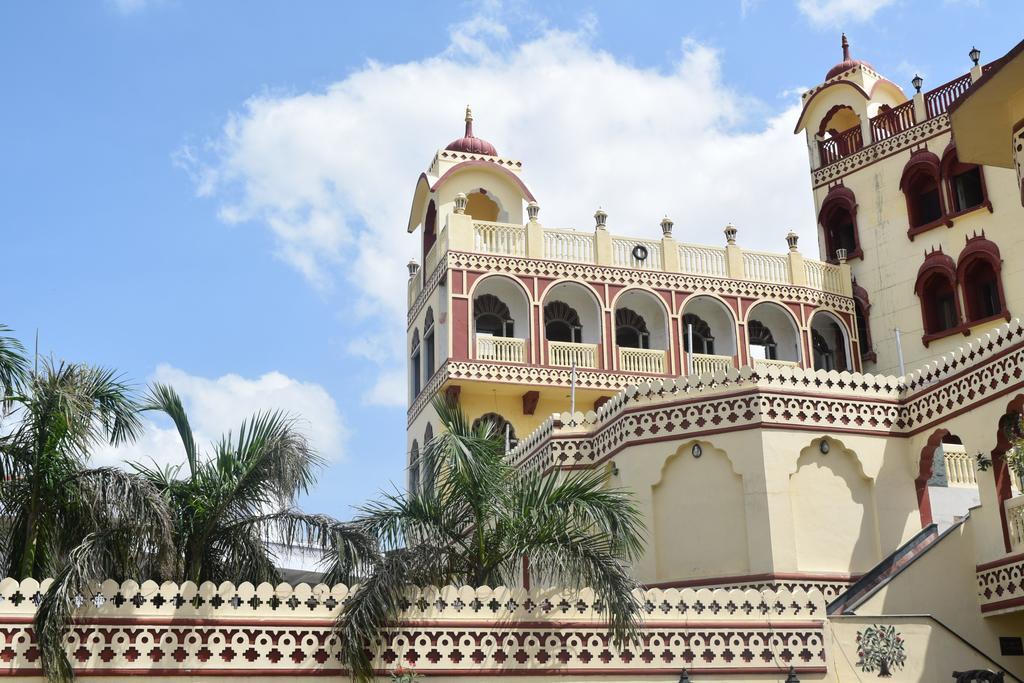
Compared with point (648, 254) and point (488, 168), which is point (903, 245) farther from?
point (488, 168)

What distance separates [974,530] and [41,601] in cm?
1273

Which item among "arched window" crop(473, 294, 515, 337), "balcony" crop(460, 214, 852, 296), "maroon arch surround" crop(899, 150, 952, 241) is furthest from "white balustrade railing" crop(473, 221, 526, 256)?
"maroon arch surround" crop(899, 150, 952, 241)


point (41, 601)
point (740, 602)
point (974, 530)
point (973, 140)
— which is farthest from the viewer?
point (974, 530)

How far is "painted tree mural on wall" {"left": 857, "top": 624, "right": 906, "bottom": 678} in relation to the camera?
52.5 feet

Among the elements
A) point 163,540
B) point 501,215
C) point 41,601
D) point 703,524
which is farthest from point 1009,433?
point 501,215

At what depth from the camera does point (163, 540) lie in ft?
45.4

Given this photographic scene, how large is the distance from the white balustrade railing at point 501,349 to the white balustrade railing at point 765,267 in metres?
6.47

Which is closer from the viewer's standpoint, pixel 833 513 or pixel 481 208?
pixel 833 513

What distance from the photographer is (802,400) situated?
2075 cm

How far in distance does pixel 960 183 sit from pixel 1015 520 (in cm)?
1556

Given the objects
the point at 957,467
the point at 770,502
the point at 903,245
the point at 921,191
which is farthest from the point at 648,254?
the point at 770,502

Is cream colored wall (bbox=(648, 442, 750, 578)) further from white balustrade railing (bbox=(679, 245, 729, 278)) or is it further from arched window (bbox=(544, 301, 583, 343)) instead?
white balustrade railing (bbox=(679, 245, 729, 278))

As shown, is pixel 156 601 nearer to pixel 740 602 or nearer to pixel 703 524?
pixel 740 602

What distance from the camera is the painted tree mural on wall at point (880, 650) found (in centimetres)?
1599
